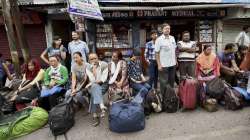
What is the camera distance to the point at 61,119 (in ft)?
18.9

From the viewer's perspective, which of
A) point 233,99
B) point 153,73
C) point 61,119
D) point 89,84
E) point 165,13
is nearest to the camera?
point 61,119

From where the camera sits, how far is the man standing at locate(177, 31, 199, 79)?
23.3 feet

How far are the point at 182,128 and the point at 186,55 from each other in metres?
2.14

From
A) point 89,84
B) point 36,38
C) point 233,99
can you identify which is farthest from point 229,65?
point 36,38

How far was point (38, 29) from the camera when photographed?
1223 centimetres

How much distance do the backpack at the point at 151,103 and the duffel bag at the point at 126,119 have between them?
0.56 meters

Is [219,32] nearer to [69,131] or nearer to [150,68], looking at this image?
[150,68]

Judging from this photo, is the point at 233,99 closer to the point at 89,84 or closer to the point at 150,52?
the point at 150,52

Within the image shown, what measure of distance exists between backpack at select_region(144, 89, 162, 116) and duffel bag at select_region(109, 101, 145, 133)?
1.84 feet

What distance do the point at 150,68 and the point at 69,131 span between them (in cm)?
252

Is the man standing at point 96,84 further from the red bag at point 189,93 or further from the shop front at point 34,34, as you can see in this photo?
the shop front at point 34,34

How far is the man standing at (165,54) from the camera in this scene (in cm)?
651

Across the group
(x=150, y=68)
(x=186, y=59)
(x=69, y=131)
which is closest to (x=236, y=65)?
(x=186, y=59)

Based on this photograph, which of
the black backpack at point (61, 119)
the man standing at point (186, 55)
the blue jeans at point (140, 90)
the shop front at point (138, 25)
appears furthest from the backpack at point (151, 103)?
the shop front at point (138, 25)
